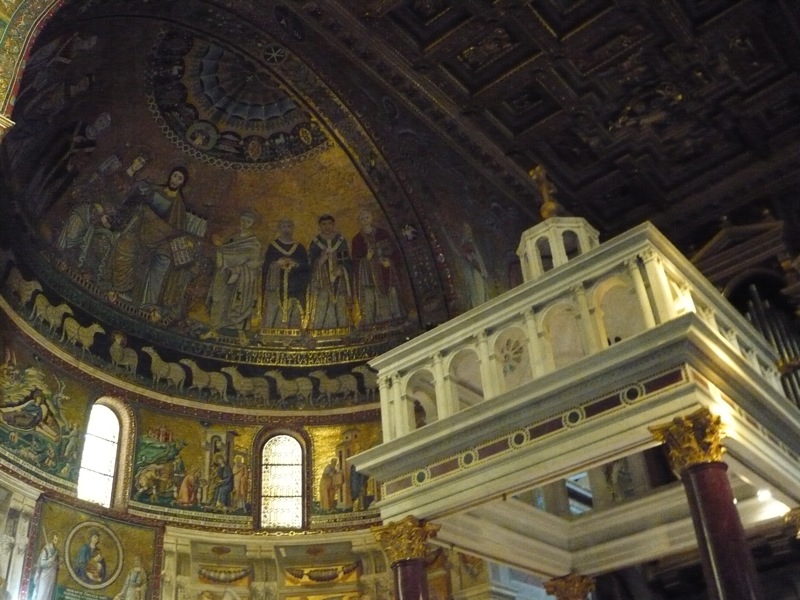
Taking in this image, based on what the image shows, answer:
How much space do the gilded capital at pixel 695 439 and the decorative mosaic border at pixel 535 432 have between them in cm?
42

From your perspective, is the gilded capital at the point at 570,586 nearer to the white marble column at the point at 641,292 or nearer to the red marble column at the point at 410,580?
the red marble column at the point at 410,580

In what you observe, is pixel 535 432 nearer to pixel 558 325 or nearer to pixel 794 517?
pixel 558 325

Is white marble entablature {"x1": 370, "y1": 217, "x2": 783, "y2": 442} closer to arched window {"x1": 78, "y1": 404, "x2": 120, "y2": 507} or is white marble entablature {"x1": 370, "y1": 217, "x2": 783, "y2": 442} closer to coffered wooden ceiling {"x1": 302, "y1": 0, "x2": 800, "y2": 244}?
coffered wooden ceiling {"x1": 302, "y1": 0, "x2": 800, "y2": 244}

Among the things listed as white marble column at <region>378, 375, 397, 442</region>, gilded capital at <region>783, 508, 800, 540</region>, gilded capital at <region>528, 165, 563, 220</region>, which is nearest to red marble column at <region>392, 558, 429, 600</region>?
white marble column at <region>378, 375, 397, 442</region>

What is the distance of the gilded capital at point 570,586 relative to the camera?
1261 cm

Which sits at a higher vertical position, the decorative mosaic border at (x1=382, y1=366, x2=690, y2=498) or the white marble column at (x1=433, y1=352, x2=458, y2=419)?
the white marble column at (x1=433, y1=352, x2=458, y2=419)

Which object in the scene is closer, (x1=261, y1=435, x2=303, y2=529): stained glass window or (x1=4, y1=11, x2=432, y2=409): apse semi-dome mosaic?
(x1=4, y1=11, x2=432, y2=409): apse semi-dome mosaic

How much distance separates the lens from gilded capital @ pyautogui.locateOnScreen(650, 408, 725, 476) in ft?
30.1

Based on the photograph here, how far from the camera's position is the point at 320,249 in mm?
19094

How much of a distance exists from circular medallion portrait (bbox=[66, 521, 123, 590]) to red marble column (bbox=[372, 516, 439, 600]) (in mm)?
6652

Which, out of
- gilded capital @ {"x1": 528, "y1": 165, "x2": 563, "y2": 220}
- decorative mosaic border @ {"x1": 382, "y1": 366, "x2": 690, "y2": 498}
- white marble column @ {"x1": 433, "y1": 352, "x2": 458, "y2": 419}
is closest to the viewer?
decorative mosaic border @ {"x1": 382, "y1": 366, "x2": 690, "y2": 498}

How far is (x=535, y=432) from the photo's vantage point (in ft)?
33.9

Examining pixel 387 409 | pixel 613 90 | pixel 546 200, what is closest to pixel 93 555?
pixel 387 409

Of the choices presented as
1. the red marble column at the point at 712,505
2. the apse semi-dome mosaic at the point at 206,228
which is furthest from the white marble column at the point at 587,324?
the apse semi-dome mosaic at the point at 206,228
